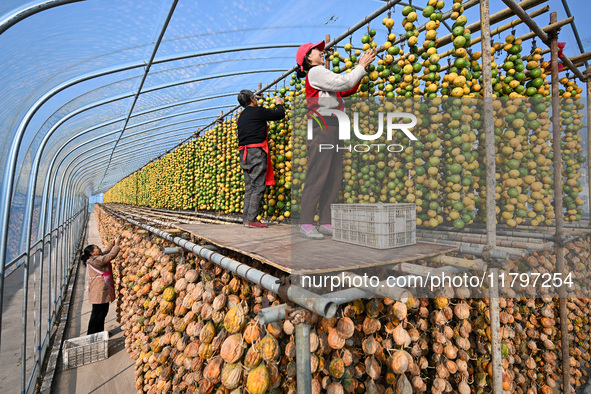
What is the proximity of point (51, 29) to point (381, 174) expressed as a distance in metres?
4.07

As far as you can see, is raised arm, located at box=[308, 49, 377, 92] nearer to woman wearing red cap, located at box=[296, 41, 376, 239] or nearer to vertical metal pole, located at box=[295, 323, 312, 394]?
woman wearing red cap, located at box=[296, 41, 376, 239]

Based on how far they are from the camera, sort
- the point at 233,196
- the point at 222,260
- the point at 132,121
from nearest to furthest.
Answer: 1. the point at 222,260
2. the point at 233,196
3. the point at 132,121

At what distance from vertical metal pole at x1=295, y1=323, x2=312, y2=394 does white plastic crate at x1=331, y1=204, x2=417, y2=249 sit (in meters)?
0.93

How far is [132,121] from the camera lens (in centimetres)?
857

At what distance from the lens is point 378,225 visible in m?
1.97

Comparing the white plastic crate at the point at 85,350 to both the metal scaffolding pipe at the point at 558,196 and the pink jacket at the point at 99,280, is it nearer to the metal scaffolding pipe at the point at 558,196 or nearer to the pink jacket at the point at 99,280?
the pink jacket at the point at 99,280

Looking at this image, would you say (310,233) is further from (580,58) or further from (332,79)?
(580,58)

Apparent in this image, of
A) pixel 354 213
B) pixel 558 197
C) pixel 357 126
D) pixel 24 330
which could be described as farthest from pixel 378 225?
pixel 24 330

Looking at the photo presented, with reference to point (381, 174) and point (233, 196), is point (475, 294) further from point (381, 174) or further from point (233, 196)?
point (233, 196)

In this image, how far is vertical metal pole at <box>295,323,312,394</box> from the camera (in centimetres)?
128

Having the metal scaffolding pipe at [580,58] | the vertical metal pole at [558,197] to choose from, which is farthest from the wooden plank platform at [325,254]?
the metal scaffolding pipe at [580,58]

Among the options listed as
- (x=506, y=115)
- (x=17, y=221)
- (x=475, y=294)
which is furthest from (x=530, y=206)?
(x=17, y=221)

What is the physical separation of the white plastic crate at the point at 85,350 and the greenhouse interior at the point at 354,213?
0.04 metres

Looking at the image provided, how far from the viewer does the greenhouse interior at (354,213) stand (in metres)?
1.75
